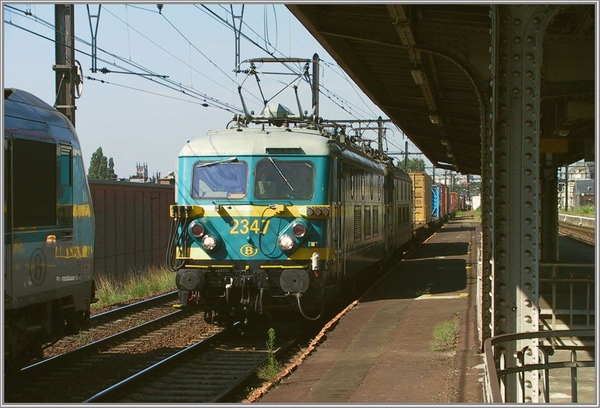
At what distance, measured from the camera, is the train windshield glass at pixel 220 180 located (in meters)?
12.0

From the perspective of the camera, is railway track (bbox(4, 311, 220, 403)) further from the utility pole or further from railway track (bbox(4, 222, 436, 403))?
the utility pole

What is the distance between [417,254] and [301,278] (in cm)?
1706

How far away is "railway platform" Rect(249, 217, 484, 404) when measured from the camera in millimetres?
8047

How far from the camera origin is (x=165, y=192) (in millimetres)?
26203

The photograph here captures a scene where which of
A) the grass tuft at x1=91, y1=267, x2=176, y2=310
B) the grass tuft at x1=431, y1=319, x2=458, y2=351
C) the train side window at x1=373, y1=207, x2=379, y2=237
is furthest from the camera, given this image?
the train side window at x1=373, y1=207, x2=379, y2=237

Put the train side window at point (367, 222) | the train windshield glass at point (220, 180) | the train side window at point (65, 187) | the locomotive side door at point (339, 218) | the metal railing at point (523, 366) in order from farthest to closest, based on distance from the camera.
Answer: the train side window at point (367, 222), the locomotive side door at point (339, 218), the train windshield glass at point (220, 180), the train side window at point (65, 187), the metal railing at point (523, 366)

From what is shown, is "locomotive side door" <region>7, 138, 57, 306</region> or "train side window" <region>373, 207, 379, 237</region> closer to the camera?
"locomotive side door" <region>7, 138, 57, 306</region>

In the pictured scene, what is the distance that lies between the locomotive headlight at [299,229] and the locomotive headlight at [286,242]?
12 cm

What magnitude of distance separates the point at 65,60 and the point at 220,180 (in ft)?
16.7

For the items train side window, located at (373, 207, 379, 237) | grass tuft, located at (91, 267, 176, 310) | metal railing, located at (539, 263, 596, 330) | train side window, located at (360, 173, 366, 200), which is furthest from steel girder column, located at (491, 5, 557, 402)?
grass tuft, located at (91, 267, 176, 310)

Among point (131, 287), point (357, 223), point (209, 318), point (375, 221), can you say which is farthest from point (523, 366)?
point (131, 287)

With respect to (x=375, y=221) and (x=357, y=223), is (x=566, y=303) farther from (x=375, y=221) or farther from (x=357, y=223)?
(x=375, y=221)

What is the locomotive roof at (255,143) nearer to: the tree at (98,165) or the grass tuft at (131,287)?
the grass tuft at (131,287)

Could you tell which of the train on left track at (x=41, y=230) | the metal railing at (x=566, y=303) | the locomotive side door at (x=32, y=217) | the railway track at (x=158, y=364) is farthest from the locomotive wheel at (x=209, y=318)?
the metal railing at (x=566, y=303)
